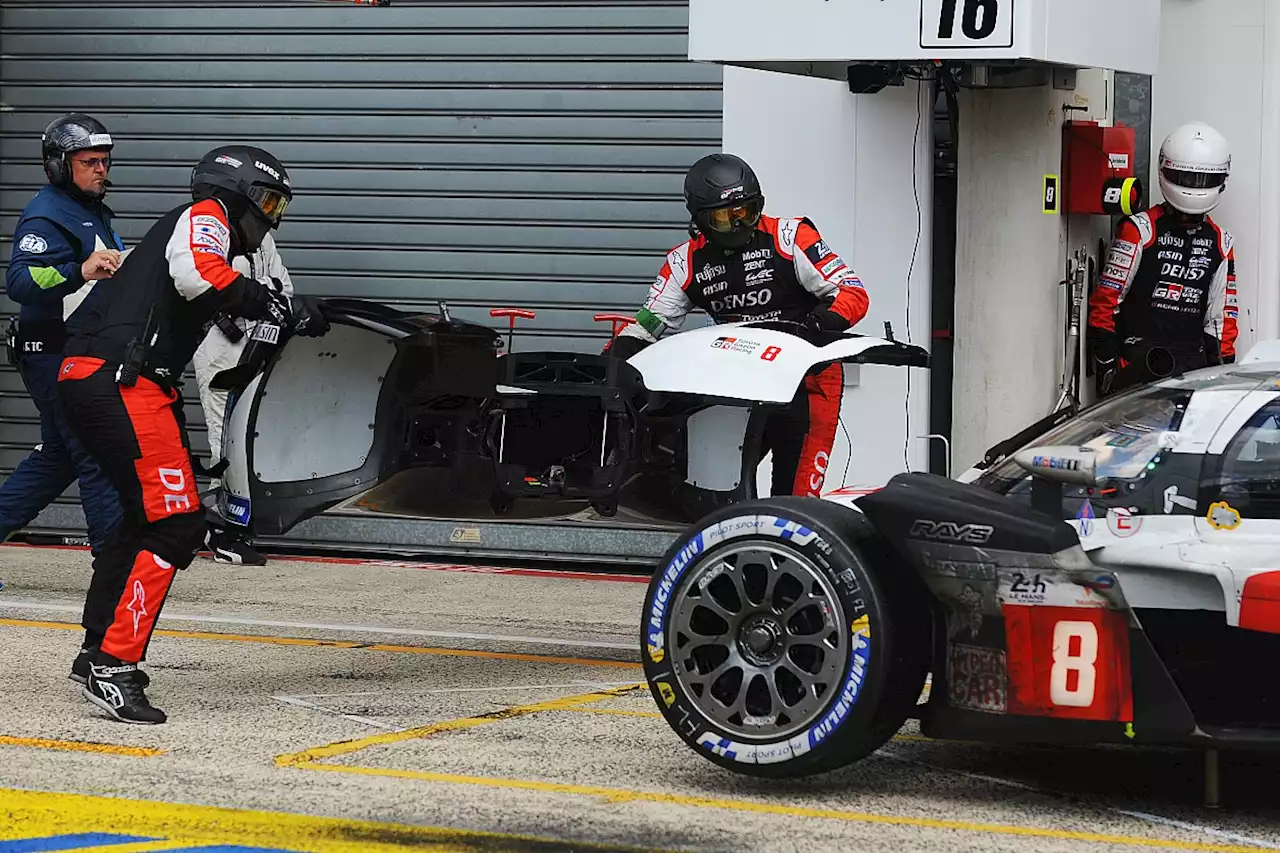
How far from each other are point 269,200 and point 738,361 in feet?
5.80

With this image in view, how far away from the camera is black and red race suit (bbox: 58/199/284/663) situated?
646 centimetres

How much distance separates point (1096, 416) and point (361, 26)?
712 centimetres

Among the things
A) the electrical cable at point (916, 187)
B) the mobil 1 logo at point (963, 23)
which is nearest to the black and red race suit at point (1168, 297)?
the electrical cable at point (916, 187)

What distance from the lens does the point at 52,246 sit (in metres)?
8.75

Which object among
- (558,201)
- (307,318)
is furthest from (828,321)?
(558,201)

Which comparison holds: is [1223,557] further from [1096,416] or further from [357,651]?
[357,651]

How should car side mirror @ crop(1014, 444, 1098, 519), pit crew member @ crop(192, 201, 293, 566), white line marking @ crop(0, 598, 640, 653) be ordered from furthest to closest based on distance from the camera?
pit crew member @ crop(192, 201, 293, 566) → white line marking @ crop(0, 598, 640, 653) → car side mirror @ crop(1014, 444, 1098, 519)

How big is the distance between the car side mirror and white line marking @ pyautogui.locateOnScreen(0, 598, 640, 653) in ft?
10.7

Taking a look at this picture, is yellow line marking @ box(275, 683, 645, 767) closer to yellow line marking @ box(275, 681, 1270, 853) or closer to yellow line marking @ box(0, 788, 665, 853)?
yellow line marking @ box(275, 681, 1270, 853)

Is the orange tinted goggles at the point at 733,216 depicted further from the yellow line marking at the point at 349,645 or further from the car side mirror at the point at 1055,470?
the car side mirror at the point at 1055,470

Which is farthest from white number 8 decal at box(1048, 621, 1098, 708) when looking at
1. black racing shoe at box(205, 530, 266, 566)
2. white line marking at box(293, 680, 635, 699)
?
black racing shoe at box(205, 530, 266, 566)

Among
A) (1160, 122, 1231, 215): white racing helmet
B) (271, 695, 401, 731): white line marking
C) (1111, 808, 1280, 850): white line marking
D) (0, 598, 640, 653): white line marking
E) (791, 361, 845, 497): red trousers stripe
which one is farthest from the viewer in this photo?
(1160, 122, 1231, 215): white racing helmet

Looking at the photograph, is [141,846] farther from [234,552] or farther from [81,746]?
[234,552]

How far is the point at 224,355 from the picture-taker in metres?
11.1
